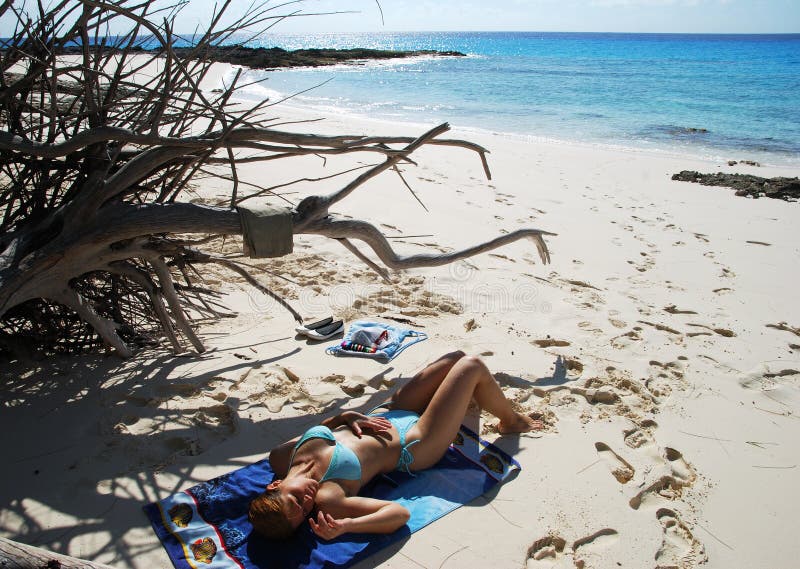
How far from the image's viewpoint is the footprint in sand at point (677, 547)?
82.8 inches

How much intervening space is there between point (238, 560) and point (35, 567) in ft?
3.01

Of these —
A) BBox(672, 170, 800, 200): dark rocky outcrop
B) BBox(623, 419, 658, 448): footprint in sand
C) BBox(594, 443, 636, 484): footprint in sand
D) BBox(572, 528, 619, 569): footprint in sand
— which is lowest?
BBox(572, 528, 619, 569): footprint in sand

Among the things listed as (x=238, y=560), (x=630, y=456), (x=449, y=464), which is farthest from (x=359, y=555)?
(x=630, y=456)

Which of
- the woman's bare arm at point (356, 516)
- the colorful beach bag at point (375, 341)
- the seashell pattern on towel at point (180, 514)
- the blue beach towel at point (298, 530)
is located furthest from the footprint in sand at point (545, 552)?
the colorful beach bag at point (375, 341)

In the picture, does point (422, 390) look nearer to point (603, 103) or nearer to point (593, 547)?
point (593, 547)

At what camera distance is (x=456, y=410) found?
106 inches

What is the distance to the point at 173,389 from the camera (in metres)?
2.94

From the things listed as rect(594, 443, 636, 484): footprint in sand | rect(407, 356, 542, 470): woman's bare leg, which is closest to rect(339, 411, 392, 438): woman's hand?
rect(407, 356, 542, 470): woman's bare leg

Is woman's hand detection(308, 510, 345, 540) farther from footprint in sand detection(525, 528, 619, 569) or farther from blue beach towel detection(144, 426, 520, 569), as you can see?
footprint in sand detection(525, 528, 619, 569)

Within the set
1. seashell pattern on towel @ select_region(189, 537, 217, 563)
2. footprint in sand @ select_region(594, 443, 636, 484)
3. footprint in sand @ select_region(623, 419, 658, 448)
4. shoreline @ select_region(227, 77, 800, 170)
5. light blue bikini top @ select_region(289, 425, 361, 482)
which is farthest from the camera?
shoreline @ select_region(227, 77, 800, 170)

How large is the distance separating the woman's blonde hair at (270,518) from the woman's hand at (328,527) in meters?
0.10

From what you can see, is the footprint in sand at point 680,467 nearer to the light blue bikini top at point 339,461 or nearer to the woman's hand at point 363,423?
the woman's hand at point 363,423

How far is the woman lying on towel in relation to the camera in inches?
84.4

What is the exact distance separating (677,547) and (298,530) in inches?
55.4
